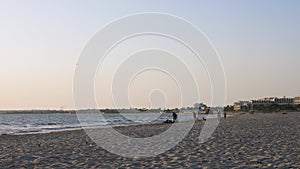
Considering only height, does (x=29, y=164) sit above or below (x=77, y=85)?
below

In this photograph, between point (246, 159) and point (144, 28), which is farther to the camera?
point (144, 28)

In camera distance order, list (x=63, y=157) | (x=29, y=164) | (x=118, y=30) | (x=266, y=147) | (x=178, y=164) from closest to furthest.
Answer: (x=178, y=164) < (x=29, y=164) < (x=63, y=157) < (x=266, y=147) < (x=118, y=30)

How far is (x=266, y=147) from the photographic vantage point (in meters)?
14.9

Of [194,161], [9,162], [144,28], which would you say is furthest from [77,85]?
[194,161]

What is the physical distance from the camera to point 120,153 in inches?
580

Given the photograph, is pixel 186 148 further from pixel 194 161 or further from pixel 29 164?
pixel 29 164

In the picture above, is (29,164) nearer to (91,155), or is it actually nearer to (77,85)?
(91,155)

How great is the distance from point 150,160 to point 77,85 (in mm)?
8202

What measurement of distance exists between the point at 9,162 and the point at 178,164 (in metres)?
6.60

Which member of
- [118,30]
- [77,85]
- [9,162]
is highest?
[118,30]

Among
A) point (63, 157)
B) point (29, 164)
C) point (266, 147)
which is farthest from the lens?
point (266, 147)

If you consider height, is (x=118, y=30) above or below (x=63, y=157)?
above

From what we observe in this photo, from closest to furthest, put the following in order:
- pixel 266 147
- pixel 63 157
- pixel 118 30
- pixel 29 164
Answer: pixel 29 164 → pixel 63 157 → pixel 266 147 → pixel 118 30

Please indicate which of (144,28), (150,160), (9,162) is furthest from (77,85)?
(150,160)
